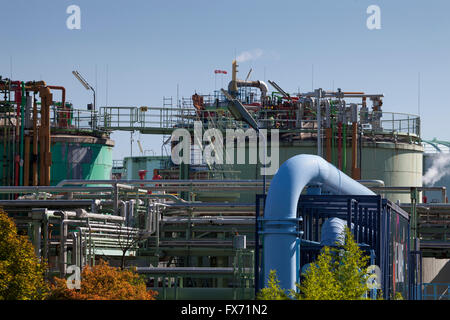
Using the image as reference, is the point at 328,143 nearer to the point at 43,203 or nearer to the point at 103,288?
the point at 43,203

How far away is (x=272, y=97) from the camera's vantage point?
53.9 metres

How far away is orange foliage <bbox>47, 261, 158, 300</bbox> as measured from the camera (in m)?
20.0

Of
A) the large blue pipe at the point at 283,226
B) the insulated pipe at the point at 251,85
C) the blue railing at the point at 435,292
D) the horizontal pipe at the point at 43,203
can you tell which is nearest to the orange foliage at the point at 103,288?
the large blue pipe at the point at 283,226

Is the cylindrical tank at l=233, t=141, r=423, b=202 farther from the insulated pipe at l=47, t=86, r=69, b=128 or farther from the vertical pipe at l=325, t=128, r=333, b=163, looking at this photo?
the insulated pipe at l=47, t=86, r=69, b=128

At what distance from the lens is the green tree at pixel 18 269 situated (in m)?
20.4

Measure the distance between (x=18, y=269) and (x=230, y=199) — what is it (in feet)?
79.2

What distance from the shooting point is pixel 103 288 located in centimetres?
2031

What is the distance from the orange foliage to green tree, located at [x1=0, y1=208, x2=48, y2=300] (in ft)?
1.73

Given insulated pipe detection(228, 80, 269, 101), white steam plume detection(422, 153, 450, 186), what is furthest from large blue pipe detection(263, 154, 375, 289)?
white steam plume detection(422, 153, 450, 186)

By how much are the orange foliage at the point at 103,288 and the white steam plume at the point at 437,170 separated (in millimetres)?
49242

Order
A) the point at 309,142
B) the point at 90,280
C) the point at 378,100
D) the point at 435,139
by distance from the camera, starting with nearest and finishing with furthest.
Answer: the point at 90,280
the point at 309,142
the point at 378,100
the point at 435,139
